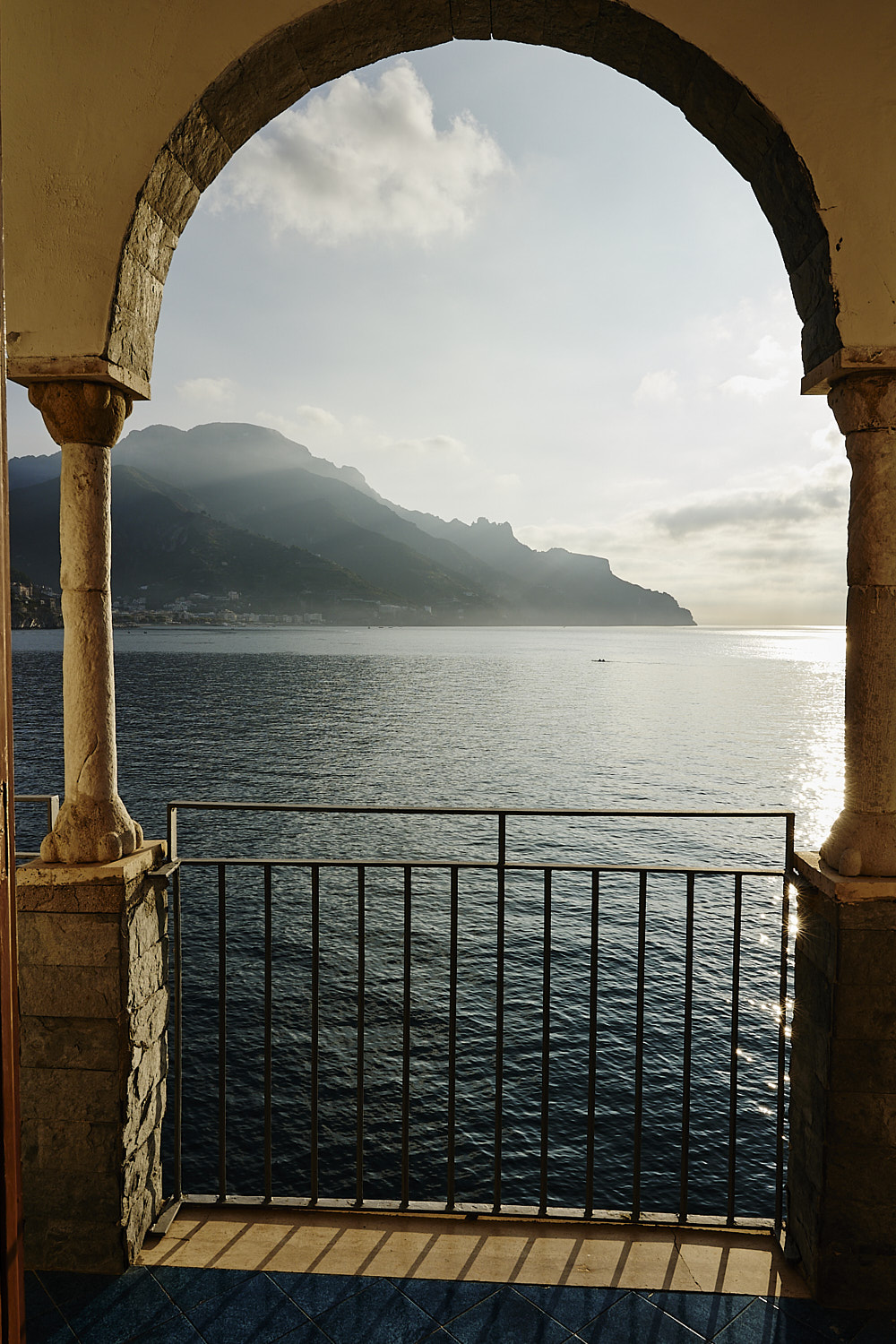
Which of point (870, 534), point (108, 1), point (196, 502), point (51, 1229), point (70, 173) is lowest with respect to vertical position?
point (51, 1229)

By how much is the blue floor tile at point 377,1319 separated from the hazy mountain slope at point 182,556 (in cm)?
13886

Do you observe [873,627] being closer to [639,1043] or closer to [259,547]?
[639,1043]

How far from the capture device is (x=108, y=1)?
8.23ft

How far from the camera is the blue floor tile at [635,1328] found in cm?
227

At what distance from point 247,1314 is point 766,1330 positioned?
1.53 m

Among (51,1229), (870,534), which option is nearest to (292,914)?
(51,1229)

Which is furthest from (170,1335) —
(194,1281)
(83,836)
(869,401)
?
(869,401)

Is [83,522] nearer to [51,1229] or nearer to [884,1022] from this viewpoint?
[51,1229]

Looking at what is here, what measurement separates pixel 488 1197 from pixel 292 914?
1039 cm

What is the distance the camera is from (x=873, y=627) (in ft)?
8.30

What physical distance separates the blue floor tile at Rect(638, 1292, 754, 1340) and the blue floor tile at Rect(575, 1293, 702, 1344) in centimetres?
2

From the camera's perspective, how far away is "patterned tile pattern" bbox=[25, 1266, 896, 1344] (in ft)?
7.47

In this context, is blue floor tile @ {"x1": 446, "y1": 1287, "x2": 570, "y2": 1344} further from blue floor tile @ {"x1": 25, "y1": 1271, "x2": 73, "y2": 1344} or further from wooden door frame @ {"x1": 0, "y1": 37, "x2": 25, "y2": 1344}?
wooden door frame @ {"x1": 0, "y1": 37, "x2": 25, "y2": 1344}

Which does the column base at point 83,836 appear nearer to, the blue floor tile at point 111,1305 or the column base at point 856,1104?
the blue floor tile at point 111,1305
